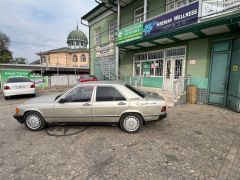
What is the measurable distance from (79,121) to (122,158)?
1.76m

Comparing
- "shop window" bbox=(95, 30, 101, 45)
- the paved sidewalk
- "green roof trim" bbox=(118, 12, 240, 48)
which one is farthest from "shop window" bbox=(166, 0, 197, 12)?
"shop window" bbox=(95, 30, 101, 45)

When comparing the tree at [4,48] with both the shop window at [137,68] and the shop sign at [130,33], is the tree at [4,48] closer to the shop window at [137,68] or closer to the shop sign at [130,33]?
the shop sign at [130,33]

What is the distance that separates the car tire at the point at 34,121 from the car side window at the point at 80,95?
3.27ft

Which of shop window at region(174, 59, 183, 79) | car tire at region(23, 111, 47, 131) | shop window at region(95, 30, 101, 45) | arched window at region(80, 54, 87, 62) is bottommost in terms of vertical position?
car tire at region(23, 111, 47, 131)

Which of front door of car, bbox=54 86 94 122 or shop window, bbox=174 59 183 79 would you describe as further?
shop window, bbox=174 59 183 79

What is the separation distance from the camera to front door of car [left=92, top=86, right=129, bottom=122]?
3.91 m

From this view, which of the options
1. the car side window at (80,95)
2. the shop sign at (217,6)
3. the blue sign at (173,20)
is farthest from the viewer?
the blue sign at (173,20)

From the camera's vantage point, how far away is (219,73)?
704 cm

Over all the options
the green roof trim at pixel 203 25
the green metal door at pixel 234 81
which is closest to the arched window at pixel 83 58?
the green roof trim at pixel 203 25

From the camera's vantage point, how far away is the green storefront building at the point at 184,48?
6.22 m

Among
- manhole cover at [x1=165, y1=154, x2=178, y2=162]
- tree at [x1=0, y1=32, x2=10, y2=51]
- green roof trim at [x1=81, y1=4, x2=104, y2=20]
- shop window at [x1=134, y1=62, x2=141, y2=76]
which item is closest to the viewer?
manhole cover at [x1=165, y1=154, x2=178, y2=162]

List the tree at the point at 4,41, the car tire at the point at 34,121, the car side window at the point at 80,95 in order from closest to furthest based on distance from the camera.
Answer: the car side window at the point at 80,95
the car tire at the point at 34,121
the tree at the point at 4,41

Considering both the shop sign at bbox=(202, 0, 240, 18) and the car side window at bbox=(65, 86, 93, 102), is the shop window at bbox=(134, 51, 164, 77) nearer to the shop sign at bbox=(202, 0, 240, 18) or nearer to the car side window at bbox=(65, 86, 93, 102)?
the shop sign at bbox=(202, 0, 240, 18)

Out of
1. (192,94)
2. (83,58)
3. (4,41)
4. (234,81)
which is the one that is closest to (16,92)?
(192,94)
